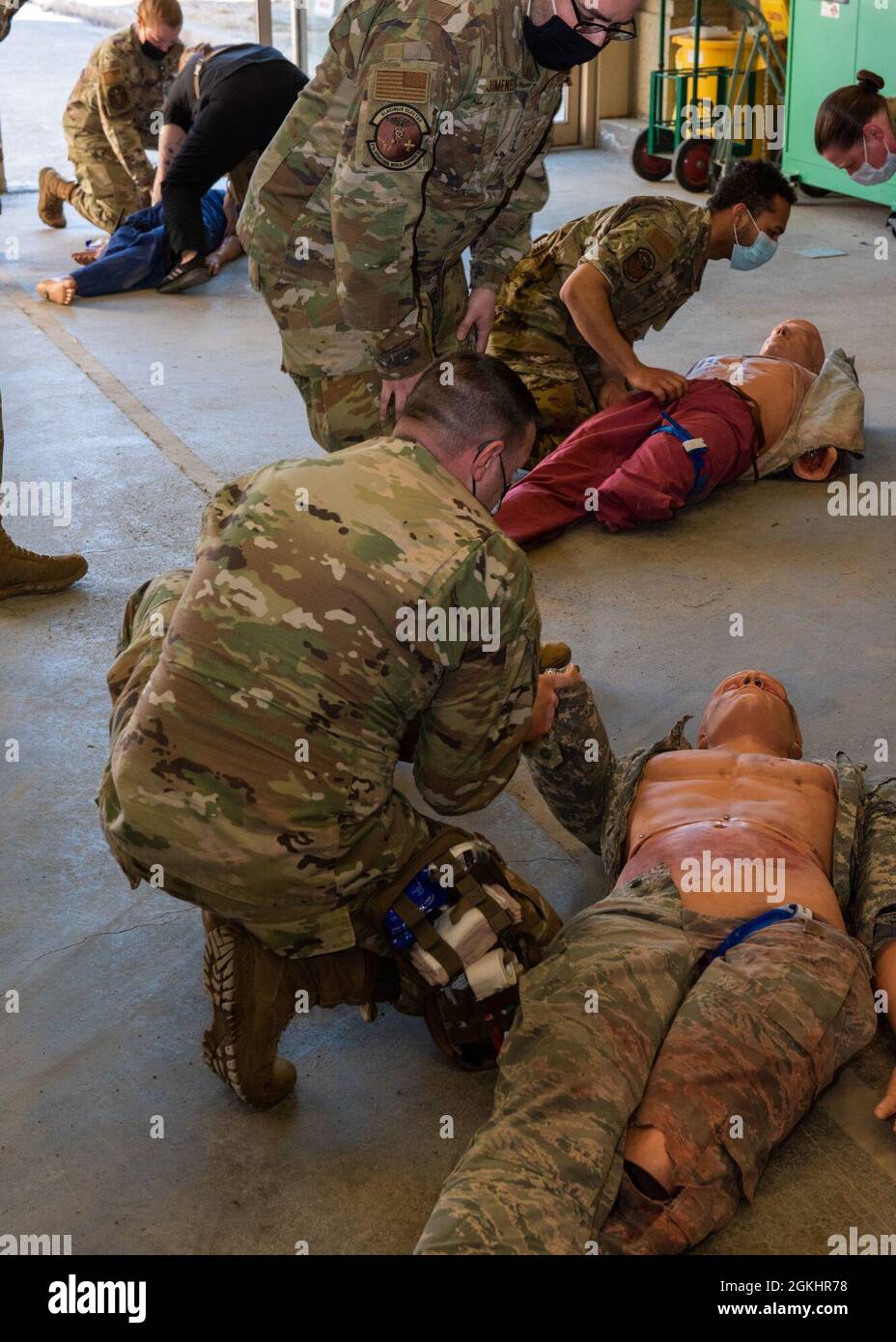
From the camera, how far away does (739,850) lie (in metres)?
2.25

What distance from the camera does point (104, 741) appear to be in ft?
9.74

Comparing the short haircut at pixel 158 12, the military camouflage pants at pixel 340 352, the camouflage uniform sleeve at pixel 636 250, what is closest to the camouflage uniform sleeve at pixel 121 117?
the short haircut at pixel 158 12

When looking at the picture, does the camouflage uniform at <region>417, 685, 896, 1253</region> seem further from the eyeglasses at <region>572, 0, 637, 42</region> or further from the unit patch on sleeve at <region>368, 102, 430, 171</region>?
the eyeglasses at <region>572, 0, 637, 42</region>

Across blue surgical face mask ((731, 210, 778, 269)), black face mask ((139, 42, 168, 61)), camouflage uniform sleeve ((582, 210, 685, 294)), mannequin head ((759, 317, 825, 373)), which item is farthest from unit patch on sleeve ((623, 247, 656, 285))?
black face mask ((139, 42, 168, 61))

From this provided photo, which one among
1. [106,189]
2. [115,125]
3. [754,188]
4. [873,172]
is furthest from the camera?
[106,189]

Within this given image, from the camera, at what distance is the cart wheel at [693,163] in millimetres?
7691

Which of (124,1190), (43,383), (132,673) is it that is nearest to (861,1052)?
(124,1190)

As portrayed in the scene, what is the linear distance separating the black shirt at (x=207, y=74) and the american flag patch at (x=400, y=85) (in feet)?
11.5

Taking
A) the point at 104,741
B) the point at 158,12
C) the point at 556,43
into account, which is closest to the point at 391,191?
the point at 556,43

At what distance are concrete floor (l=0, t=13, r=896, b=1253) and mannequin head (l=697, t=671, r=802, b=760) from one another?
0.28 m

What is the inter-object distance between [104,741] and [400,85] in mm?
1400

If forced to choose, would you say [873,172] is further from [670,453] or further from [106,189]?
[106,189]

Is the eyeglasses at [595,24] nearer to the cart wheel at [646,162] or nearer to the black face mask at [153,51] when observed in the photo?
the black face mask at [153,51]

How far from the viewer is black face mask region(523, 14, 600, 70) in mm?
2676
